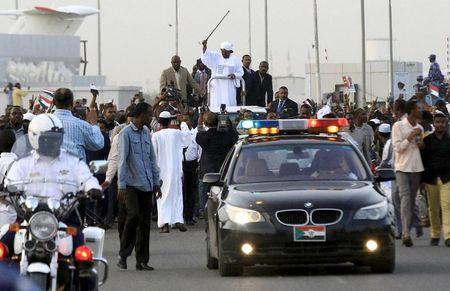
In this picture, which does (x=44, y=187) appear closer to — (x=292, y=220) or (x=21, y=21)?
(x=292, y=220)

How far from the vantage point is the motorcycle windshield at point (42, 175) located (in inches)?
434

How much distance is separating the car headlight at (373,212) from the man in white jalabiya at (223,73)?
43.7ft

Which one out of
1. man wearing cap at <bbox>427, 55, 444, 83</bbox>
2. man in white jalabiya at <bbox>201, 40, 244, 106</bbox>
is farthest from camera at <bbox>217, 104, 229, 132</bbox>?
man wearing cap at <bbox>427, 55, 444, 83</bbox>

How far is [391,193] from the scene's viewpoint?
21859 mm

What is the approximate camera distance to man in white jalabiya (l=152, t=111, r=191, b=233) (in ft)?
81.7

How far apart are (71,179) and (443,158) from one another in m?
10.0

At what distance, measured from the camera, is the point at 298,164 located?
55.3 feet

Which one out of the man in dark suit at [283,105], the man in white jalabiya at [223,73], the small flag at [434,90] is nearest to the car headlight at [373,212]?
the man in dark suit at [283,105]

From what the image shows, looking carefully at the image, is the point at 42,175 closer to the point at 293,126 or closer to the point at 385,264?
the point at 385,264

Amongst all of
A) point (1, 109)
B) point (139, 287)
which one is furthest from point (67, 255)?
point (1, 109)

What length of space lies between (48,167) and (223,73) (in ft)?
59.4

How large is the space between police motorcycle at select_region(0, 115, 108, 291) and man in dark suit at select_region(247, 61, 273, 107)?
18.5 m

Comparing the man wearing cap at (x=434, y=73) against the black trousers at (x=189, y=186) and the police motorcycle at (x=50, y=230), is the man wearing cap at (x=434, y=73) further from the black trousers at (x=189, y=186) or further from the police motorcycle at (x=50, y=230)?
the police motorcycle at (x=50, y=230)

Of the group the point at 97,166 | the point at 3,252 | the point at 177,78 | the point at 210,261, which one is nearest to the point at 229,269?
the point at 210,261
